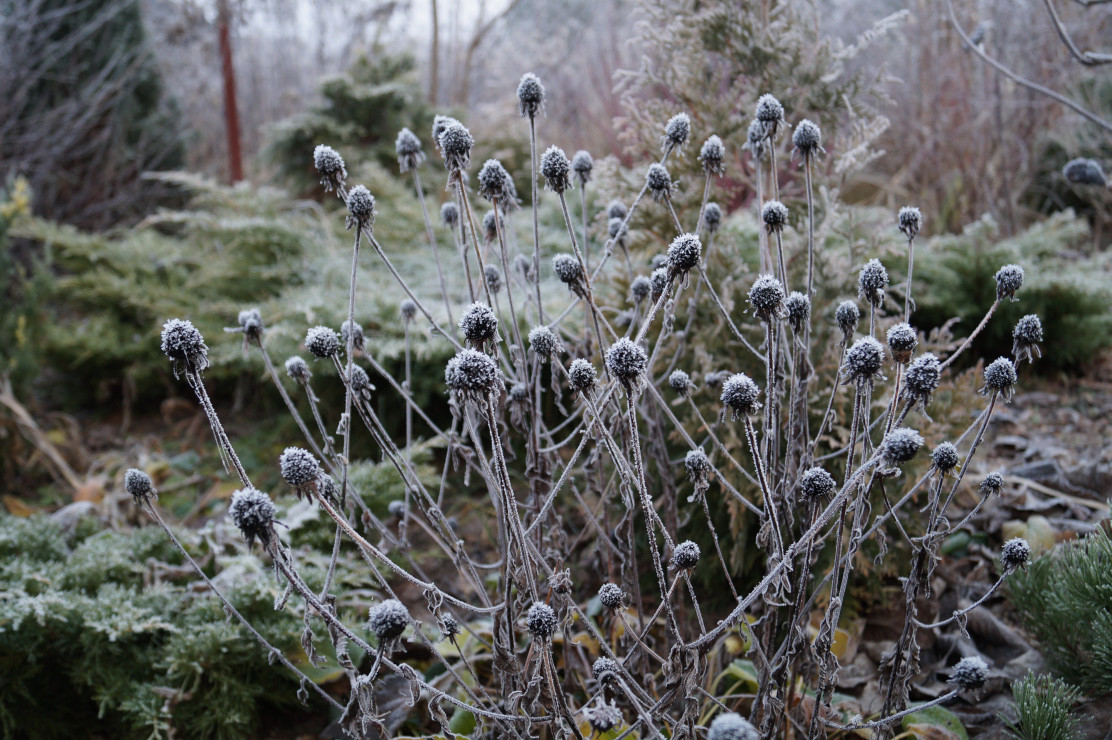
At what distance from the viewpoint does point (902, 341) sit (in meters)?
1.01

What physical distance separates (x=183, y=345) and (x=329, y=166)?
0.38m

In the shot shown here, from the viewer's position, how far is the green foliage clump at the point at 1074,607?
1323mm

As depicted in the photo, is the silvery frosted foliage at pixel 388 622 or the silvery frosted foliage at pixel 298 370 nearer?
the silvery frosted foliage at pixel 388 622

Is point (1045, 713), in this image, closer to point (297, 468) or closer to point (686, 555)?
point (686, 555)

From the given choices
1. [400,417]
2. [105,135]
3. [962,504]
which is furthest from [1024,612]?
[105,135]

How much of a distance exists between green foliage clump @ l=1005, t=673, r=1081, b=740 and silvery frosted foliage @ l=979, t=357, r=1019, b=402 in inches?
22.5

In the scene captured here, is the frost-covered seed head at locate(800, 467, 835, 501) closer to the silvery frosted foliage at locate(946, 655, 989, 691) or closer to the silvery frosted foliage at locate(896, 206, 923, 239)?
the silvery frosted foliage at locate(946, 655, 989, 691)

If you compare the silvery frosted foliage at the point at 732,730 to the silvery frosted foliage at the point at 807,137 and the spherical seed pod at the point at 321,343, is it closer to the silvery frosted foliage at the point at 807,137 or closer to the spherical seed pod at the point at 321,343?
the spherical seed pod at the point at 321,343

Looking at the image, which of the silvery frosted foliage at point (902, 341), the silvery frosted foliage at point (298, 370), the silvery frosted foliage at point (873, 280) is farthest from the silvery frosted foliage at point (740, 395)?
the silvery frosted foliage at point (298, 370)

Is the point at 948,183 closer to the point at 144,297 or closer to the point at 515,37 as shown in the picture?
the point at 144,297

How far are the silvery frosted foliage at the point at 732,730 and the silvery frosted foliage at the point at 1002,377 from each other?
64 centimetres

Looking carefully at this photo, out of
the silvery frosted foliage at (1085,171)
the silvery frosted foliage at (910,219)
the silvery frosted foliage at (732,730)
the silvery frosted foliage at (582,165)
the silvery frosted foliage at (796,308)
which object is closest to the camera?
the silvery frosted foliage at (732,730)

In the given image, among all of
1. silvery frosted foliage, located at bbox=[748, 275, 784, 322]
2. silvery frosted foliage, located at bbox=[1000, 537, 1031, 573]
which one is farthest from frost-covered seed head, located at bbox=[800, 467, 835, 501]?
silvery frosted foliage, located at bbox=[1000, 537, 1031, 573]

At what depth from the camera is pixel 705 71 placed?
8.21 feet
